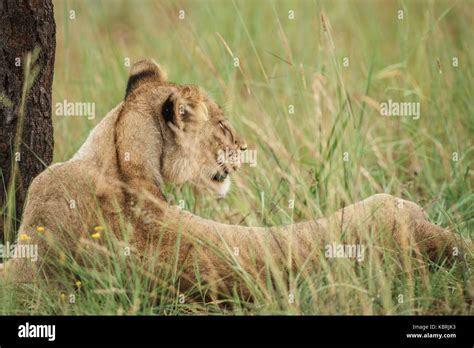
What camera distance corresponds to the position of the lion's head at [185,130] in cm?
556

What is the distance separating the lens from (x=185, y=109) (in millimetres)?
5602

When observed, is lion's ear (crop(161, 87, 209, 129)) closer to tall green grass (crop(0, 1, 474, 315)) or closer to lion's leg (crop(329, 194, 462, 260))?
tall green grass (crop(0, 1, 474, 315))

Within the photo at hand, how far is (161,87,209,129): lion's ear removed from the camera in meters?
5.52

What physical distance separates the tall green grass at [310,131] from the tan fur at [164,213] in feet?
0.43

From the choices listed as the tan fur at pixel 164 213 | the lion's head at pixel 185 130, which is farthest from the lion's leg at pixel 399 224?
the lion's head at pixel 185 130

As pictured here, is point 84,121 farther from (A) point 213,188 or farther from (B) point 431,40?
(B) point 431,40

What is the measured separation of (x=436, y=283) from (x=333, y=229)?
0.66 meters

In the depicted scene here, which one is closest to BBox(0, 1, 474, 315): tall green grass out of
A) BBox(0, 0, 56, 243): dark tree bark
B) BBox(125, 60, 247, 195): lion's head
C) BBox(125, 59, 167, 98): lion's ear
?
BBox(125, 60, 247, 195): lion's head

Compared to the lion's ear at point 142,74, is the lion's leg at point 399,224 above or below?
below

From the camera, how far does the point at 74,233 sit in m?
5.19

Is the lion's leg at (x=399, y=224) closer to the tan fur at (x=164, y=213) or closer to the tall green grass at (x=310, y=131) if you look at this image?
the tan fur at (x=164, y=213)

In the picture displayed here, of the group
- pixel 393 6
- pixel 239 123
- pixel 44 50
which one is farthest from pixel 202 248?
pixel 393 6

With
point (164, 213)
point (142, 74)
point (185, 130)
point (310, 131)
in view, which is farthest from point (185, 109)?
point (310, 131)

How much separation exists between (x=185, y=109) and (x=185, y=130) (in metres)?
0.13
